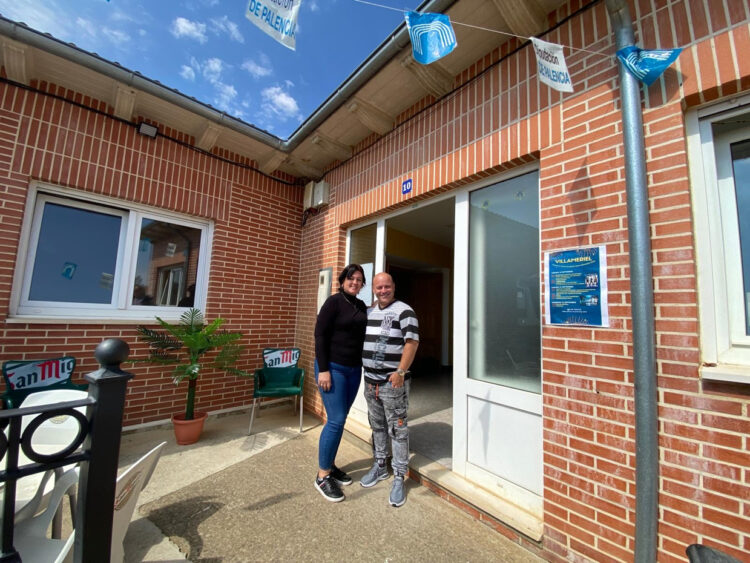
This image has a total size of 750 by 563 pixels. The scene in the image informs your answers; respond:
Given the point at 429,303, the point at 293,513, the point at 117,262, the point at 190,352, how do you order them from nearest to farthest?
1. the point at 293,513
2. the point at 190,352
3. the point at 117,262
4. the point at 429,303

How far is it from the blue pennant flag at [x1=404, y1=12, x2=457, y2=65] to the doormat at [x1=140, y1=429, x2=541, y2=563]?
9.85 ft

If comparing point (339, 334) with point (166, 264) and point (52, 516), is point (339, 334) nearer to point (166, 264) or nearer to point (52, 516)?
point (52, 516)

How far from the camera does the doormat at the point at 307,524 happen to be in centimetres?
189

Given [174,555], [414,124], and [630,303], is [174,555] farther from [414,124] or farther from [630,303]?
[414,124]

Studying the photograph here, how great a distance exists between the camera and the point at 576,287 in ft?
6.27

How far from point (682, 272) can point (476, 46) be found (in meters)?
2.23

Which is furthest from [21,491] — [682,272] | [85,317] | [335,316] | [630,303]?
[682,272]

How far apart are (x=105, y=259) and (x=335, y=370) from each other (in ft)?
10.2

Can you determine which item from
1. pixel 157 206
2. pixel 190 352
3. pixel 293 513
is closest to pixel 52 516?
pixel 293 513

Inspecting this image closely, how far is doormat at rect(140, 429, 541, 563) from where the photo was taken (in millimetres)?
1894

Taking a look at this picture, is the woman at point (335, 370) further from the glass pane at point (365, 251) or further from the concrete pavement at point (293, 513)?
the glass pane at point (365, 251)

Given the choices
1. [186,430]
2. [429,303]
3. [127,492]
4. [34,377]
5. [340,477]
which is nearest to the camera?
[127,492]

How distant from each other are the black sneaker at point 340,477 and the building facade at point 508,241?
72 cm

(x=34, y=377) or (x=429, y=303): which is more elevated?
(x=429, y=303)
